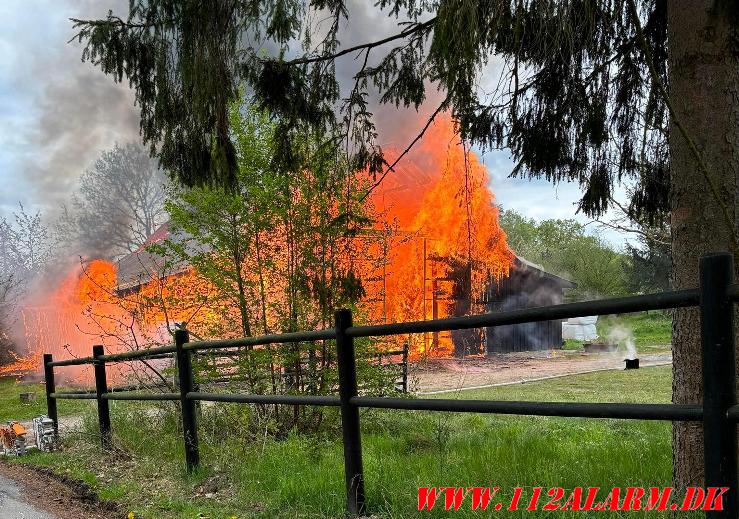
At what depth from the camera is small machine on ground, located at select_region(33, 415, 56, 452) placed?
734cm

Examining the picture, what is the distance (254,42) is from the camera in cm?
479

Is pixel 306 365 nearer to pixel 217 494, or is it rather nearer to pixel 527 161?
pixel 217 494

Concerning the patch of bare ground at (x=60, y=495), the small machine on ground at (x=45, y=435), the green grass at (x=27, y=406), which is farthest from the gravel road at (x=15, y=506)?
the green grass at (x=27, y=406)

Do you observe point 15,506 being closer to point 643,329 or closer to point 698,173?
point 698,173

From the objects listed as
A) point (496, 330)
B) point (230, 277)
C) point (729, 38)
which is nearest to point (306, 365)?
point (230, 277)

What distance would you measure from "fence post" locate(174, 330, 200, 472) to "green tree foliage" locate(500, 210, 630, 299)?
26269 millimetres

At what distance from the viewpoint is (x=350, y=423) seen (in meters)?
3.54


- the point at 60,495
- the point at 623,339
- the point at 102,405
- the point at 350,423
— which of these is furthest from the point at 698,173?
the point at 623,339

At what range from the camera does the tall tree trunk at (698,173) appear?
10.9 feet

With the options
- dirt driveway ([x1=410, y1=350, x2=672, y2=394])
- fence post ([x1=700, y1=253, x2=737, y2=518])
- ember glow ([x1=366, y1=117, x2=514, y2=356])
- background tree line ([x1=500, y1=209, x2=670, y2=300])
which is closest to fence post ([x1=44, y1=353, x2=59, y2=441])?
fence post ([x1=700, y1=253, x2=737, y2=518])

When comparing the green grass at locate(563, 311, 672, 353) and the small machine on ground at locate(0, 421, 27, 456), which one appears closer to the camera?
the small machine on ground at locate(0, 421, 27, 456)

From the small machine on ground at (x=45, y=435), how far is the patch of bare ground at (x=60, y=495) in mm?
759

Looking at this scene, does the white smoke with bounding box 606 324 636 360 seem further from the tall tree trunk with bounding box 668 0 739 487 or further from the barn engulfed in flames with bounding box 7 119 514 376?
the tall tree trunk with bounding box 668 0 739 487

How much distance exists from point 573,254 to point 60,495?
4521cm
